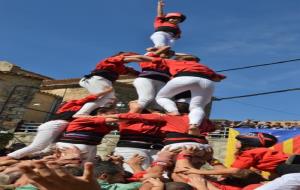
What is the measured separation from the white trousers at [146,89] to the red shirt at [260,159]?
2.08 m

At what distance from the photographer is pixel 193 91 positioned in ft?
18.1

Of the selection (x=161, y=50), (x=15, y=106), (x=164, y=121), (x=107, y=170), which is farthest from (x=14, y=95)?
(x=107, y=170)

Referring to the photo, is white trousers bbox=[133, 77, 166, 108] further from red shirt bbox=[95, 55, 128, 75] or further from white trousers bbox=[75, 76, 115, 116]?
white trousers bbox=[75, 76, 115, 116]

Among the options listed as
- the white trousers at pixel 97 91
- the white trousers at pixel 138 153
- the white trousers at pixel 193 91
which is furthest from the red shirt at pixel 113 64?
the white trousers at pixel 138 153

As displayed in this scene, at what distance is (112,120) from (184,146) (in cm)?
111

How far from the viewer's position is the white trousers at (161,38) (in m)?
6.56

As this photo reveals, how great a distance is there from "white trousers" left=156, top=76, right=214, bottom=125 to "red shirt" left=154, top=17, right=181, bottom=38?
1354 mm

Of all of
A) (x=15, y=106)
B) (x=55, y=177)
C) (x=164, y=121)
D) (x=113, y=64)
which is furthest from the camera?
(x=15, y=106)

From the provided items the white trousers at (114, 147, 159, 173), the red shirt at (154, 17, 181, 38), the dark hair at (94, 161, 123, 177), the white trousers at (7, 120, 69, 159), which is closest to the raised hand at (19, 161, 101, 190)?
the dark hair at (94, 161, 123, 177)

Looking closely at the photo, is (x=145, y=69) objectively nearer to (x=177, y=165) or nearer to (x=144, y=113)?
(x=144, y=113)

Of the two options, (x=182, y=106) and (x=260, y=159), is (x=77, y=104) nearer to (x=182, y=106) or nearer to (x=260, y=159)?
(x=182, y=106)

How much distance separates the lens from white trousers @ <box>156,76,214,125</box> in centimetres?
541

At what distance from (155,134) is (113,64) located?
4.01 ft

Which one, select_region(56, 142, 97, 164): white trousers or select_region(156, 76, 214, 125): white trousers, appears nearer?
select_region(156, 76, 214, 125): white trousers
